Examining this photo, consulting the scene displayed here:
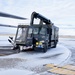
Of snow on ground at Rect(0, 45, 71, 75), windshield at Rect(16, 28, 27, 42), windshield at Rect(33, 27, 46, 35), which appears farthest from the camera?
windshield at Rect(33, 27, 46, 35)

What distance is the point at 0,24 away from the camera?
72.2ft

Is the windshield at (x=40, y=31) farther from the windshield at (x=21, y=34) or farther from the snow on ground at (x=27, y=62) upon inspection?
the snow on ground at (x=27, y=62)

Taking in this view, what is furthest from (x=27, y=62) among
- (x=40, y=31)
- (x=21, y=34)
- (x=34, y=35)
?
(x=40, y=31)

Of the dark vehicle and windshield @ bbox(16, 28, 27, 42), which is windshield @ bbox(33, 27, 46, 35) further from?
windshield @ bbox(16, 28, 27, 42)

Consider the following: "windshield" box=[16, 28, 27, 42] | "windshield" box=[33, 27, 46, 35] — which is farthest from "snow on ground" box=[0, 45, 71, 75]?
"windshield" box=[33, 27, 46, 35]

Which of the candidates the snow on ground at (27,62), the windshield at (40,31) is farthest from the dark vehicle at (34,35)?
the snow on ground at (27,62)

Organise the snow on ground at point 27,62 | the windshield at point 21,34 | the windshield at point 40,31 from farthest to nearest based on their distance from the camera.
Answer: the windshield at point 40,31 < the windshield at point 21,34 < the snow on ground at point 27,62

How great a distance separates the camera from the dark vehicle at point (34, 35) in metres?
13.3

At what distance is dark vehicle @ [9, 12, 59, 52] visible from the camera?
1330 centimetres

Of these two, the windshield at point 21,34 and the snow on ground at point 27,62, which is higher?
the windshield at point 21,34

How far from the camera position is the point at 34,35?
48.0 feet

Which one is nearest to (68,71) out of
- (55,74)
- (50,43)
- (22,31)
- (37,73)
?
(55,74)

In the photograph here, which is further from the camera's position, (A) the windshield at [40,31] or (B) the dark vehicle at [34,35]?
(A) the windshield at [40,31]

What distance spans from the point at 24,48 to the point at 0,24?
839cm
